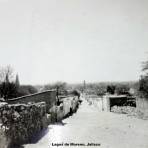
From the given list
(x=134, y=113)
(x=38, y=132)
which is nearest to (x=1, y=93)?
(x=134, y=113)

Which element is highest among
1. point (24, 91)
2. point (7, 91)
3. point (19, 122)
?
point (7, 91)

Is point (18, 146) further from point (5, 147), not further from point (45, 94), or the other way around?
point (45, 94)

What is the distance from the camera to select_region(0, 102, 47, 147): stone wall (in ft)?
26.6

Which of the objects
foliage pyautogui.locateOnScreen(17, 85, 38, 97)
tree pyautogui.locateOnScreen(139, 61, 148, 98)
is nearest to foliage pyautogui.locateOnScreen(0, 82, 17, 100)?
foliage pyautogui.locateOnScreen(17, 85, 38, 97)

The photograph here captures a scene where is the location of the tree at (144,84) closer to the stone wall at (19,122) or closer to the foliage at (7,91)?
the stone wall at (19,122)

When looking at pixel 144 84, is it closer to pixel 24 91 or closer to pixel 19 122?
pixel 19 122

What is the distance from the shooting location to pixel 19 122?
358 inches

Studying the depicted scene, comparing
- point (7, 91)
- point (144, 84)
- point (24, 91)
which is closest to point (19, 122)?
point (144, 84)

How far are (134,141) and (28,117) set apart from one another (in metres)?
4.66

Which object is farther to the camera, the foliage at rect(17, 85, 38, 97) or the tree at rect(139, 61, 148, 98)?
the foliage at rect(17, 85, 38, 97)

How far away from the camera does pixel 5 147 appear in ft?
24.4

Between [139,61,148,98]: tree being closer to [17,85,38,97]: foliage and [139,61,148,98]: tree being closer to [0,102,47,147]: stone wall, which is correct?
[0,102,47,147]: stone wall

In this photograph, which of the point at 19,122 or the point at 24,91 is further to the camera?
the point at 24,91

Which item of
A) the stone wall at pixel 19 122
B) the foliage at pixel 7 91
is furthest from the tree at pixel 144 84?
the foliage at pixel 7 91
